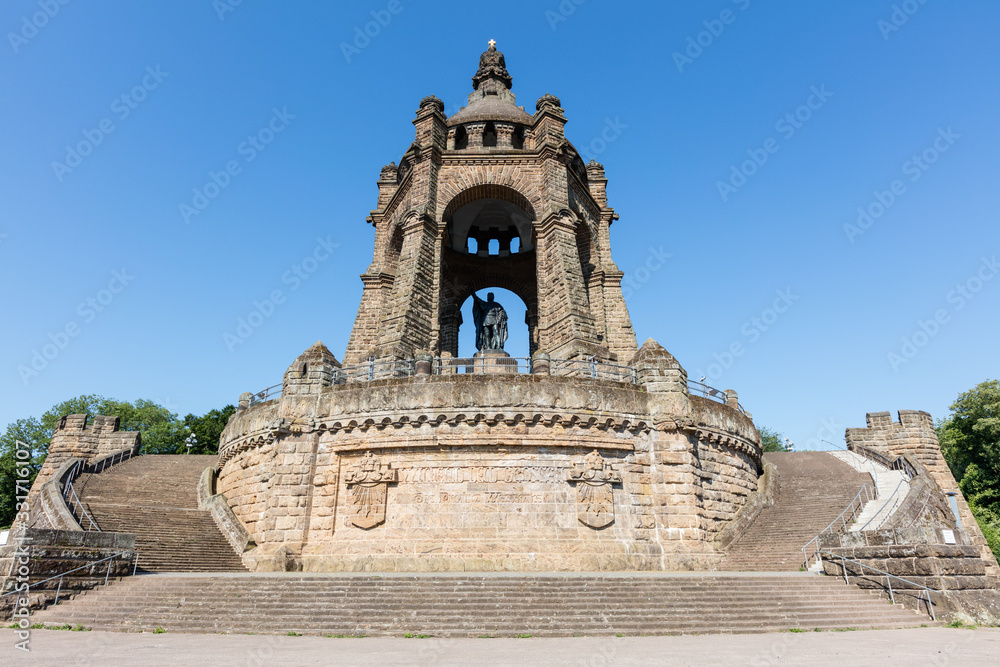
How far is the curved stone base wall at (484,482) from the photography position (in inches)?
543

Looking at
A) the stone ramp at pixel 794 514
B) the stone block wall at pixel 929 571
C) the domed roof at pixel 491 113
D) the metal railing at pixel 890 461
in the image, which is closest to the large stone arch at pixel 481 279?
the domed roof at pixel 491 113

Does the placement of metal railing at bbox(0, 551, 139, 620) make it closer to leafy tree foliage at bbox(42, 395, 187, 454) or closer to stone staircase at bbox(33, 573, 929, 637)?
stone staircase at bbox(33, 573, 929, 637)

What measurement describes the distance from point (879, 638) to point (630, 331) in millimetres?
15804

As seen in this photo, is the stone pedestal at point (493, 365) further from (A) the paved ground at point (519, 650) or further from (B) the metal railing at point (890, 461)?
(B) the metal railing at point (890, 461)

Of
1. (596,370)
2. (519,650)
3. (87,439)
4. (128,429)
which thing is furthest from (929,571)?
(128,429)

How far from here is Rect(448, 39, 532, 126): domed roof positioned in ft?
85.1

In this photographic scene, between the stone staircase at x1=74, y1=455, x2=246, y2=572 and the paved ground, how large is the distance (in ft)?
20.4

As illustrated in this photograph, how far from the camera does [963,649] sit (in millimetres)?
7070

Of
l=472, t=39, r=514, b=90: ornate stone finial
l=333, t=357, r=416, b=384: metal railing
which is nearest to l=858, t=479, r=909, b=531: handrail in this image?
l=333, t=357, r=416, b=384: metal railing

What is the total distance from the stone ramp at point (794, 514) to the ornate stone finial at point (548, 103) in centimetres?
1751

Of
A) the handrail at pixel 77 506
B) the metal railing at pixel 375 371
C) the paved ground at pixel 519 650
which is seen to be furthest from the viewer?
the metal railing at pixel 375 371

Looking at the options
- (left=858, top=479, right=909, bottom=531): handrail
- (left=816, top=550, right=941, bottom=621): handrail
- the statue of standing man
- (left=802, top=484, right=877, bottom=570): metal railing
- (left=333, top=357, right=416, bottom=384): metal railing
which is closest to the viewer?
(left=816, top=550, right=941, bottom=621): handrail

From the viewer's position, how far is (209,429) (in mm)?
41219

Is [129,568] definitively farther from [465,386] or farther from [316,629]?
[465,386]
